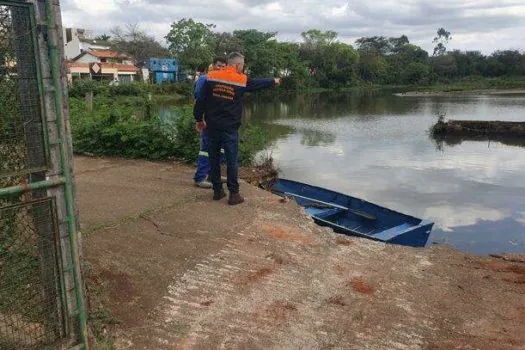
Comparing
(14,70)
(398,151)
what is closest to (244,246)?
(14,70)

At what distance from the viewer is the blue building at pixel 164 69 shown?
55875mm

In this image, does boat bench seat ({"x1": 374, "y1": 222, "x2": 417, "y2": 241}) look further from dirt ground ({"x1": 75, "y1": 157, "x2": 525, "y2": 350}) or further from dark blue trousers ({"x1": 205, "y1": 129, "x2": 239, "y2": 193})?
dark blue trousers ({"x1": 205, "y1": 129, "x2": 239, "y2": 193})

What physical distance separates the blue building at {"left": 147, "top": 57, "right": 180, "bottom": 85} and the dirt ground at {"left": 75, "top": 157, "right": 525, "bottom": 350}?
51.7 metres

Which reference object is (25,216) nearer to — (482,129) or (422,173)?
(422,173)

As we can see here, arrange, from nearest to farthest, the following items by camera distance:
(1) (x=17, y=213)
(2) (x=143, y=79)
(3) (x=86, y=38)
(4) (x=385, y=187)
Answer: (1) (x=17, y=213) → (4) (x=385, y=187) → (2) (x=143, y=79) → (3) (x=86, y=38)

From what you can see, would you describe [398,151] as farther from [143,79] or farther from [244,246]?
[143,79]

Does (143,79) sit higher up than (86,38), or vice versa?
(86,38)

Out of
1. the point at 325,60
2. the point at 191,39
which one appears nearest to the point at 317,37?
the point at 325,60

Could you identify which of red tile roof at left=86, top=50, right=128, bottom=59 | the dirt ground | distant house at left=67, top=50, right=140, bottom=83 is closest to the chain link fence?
the dirt ground

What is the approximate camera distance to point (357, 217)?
8477mm

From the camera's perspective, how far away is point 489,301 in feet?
13.8

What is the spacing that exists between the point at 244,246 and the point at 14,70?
2875 mm

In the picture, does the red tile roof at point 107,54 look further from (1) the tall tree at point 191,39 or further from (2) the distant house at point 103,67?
(1) the tall tree at point 191,39

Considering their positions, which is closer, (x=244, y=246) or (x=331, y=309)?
(x=331, y=309)
